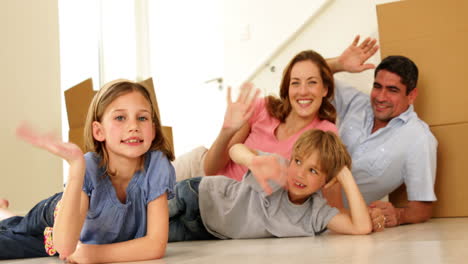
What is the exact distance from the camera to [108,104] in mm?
1343

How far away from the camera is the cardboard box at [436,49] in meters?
2.11

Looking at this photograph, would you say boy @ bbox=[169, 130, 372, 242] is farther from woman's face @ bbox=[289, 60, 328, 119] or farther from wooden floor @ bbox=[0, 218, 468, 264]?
woman's face @ bbox=[289, 60, 328, 119]

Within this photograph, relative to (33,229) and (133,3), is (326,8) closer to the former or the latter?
(33,229)

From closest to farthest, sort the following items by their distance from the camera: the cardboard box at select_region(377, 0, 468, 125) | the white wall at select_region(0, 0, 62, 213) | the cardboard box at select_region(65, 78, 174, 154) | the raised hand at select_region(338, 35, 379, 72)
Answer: the cardboard box at select_region(377, 0, 468, 125) < the raised hand at select_region(338, 35, 379, 72) < the cardboard box at select_region(65, 78, 174, 154) < the white wall at select_region(0, 0, 62, 213)

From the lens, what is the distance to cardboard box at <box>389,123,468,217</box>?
2066mm

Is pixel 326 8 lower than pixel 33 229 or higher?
higher

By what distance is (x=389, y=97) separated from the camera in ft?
6.87

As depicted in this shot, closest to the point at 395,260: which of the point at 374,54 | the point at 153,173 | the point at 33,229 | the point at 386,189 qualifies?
the point at 153,173

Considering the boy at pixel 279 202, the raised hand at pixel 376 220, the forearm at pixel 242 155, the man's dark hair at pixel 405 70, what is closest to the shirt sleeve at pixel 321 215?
the boy at pixel 279 202

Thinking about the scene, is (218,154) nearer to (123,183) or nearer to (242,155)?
(242,155)

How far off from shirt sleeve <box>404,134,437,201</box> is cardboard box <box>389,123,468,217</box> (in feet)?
0.38

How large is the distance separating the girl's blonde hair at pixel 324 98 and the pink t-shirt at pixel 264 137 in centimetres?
3

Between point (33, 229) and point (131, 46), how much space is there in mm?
3133

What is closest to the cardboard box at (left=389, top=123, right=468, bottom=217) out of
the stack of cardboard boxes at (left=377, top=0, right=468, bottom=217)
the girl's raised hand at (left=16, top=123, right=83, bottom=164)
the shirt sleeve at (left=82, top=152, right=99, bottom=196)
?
the stack of cardboard boxes at (left=377, top=0, right=468, bottom=217)
